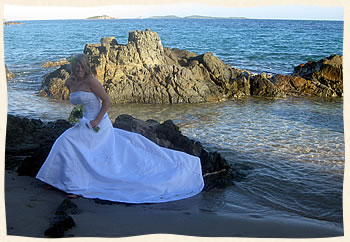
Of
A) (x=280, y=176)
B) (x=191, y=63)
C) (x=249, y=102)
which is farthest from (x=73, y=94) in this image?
(x=191, y=63)

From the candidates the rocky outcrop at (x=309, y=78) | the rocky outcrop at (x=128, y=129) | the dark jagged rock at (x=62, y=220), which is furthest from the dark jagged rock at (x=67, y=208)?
the rocky outcrop at (x=309, y=78)

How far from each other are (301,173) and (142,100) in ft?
10.9

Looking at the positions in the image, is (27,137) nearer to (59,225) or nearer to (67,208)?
(67,208)

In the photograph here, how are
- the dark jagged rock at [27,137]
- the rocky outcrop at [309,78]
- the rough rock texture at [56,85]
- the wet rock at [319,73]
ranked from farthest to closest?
the rocky outcrop at [309,78] < the wet rock at [319,73] < the rough rock texture at [56,85] < the dark jagged rock at [27,137]

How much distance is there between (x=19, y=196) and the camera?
4.00m

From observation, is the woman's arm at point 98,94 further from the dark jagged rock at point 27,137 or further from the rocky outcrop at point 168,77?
the rocky outcrop at point 168,77

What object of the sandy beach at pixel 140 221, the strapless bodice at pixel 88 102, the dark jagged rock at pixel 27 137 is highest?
the strapless bodice at pixel 88 102

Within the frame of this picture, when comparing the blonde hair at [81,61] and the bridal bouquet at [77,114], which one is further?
the bridal bouquet at [77,114]

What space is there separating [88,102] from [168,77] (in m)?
4.10

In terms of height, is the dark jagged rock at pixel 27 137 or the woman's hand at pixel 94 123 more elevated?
the woman's hand at pixel 94 123

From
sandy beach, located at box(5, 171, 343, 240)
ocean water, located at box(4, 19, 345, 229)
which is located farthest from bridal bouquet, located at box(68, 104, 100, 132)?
ocean water, located at box(4, 19, 345, 229)

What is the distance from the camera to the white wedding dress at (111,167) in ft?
13.8

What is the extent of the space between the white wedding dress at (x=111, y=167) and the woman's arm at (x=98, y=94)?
0.22ft

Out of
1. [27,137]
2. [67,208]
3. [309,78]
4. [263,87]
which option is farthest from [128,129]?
[309,78]
